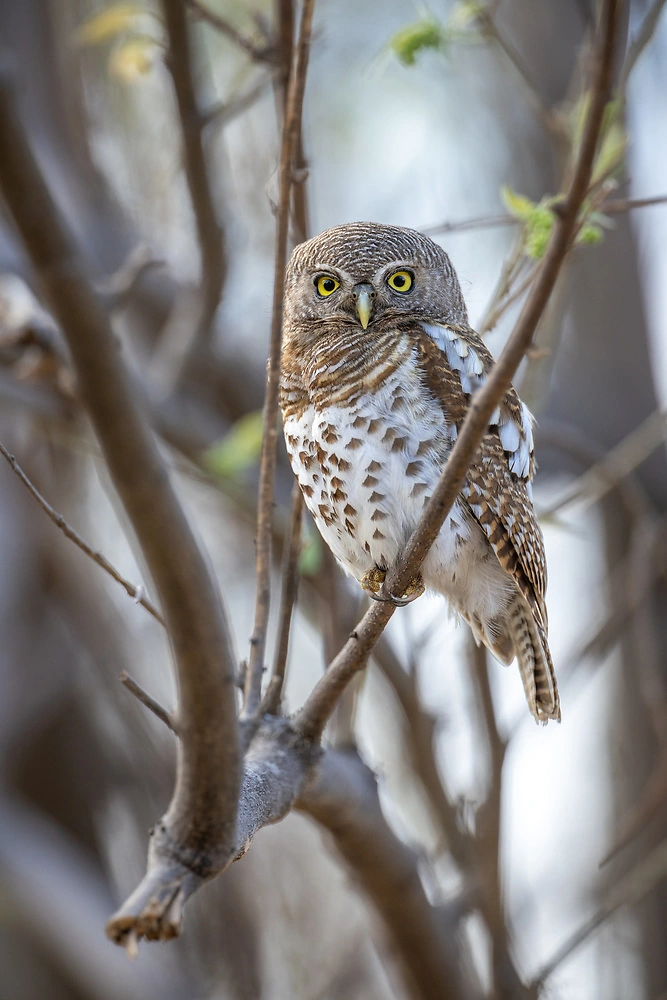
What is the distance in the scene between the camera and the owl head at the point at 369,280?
334cm

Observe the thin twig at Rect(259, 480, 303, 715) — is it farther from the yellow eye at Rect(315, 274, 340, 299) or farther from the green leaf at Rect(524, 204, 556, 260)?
the green leaf at Rect(524, 204, 556, 260)

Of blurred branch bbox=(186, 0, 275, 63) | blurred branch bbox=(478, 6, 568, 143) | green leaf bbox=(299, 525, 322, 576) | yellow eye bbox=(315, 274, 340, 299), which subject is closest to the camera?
blurred branch bbox=(186, 0, 275, 63)

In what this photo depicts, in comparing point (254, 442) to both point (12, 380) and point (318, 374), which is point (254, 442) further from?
point (12, 380)

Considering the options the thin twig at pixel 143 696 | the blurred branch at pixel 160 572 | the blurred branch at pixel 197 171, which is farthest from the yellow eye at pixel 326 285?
the blurred branch at pixel 160 572

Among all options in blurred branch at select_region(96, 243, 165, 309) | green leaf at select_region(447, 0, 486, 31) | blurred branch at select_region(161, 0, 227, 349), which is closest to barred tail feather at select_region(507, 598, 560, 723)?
green leaf at select_region(447, 0, 486, 31)

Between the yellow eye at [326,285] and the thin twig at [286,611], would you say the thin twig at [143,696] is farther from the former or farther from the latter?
the yellow eye at [326,285]

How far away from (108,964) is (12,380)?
126 inches

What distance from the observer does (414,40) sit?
3.06m

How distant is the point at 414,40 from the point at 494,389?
71.2 inches

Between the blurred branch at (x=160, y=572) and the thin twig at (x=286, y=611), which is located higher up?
the blurred branch at (x=160, y=572)

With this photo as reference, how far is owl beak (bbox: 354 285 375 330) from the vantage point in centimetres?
322

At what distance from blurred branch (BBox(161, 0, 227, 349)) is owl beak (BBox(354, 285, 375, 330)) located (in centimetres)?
134

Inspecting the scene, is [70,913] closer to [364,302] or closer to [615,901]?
[615,901]

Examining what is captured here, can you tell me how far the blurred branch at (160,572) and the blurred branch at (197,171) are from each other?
291cm
